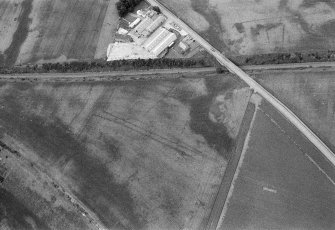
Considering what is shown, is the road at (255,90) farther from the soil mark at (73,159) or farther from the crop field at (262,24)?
the soil mark at (73,159)

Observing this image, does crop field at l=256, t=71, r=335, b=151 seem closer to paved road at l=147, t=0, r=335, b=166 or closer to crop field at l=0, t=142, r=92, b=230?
paved road at l=147, t=0, r=335, b=166

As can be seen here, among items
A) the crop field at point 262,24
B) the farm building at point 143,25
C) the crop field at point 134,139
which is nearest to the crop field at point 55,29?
the farm building at point 143,25

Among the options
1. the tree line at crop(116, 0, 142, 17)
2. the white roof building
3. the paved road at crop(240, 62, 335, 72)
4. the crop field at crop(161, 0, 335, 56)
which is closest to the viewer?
the paved road at crop(240, 62, 335, 72)

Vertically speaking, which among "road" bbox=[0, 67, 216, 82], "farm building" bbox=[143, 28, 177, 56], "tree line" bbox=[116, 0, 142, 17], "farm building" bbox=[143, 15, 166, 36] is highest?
"tree line" bbox=[116, 0, 142, 17]

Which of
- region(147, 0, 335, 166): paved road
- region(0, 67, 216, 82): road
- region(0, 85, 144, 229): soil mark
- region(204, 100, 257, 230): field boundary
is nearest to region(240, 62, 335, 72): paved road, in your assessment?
region(147, 0, 335, 166): paved road

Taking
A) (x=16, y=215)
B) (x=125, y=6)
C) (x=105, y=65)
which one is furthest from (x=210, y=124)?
(x=16, y=215)

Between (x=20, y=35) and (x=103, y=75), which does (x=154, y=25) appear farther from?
(x=20, y=35)
